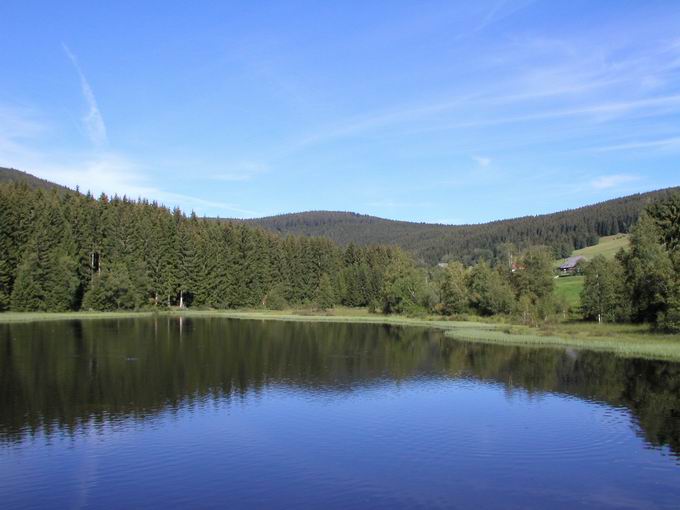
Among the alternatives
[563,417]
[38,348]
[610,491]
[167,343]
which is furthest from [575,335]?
[38,348]

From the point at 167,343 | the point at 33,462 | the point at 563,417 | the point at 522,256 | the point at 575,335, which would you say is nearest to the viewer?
the point at 33,462

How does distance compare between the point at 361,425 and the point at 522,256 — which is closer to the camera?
the point at 361,425

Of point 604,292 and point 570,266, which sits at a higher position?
point 570,266

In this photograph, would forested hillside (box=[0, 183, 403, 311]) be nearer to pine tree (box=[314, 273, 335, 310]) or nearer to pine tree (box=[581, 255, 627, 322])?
pine tree (box=[314, 273, 335, 310])

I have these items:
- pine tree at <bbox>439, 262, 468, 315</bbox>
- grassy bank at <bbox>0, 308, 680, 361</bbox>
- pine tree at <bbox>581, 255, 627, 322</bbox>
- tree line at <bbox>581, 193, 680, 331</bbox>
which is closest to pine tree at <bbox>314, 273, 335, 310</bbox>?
grassy bank at <bbox>0, 308, 680, 361</bbox>

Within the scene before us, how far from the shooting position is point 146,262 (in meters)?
110

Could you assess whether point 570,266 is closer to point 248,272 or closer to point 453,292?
point 453,292

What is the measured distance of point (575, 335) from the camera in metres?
64.6

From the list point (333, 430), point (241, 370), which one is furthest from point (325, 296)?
point (333, 430)

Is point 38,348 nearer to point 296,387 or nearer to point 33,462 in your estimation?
point 296,387

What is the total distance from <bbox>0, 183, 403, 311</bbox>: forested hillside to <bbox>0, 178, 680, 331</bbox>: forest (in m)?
0.21

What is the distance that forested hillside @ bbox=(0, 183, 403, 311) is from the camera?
9669 centimetres

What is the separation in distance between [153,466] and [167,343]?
38.4 meters

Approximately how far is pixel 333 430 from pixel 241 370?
17.7 meters
